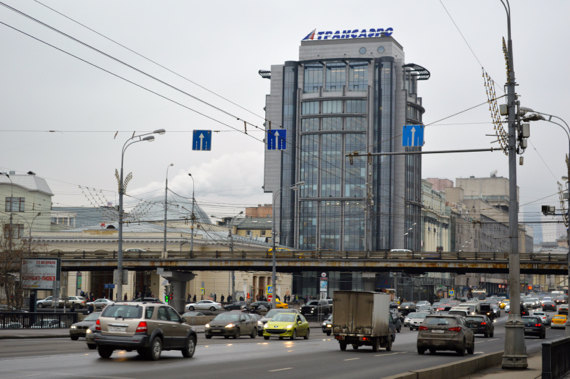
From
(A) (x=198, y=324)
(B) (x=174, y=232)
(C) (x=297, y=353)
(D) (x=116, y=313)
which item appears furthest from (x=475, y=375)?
(B) (x=174, y=232)

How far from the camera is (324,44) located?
6093 inches

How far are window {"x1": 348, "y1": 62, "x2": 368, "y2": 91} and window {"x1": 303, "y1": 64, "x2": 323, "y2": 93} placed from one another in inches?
222

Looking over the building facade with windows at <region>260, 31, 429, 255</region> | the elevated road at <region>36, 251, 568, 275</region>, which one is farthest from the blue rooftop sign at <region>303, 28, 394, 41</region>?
the elevated road at <region>36, 251, 568, 275</region>

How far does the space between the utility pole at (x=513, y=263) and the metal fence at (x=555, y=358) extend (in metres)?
1.49

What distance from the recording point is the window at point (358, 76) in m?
152

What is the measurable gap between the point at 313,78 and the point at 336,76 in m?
4.43

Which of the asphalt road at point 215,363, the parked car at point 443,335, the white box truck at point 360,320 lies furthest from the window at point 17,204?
the parked car at point 443,335

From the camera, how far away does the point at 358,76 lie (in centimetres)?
15312

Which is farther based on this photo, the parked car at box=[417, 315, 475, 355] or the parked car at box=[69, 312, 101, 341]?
the parked car at box=[69, 312, 101, 341]

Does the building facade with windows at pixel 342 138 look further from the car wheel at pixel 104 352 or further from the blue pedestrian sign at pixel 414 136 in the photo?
the car wheel at pixel 104 352

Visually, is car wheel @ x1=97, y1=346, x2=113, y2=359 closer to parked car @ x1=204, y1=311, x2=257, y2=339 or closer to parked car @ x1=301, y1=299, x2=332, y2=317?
parked car @ x1=204, y1=311, x2=257, y2=339

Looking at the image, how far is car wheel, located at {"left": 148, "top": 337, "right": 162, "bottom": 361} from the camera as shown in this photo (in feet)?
75.3

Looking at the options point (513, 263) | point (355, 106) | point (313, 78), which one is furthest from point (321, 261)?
point (313, 78)

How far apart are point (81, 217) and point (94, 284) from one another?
138ft
